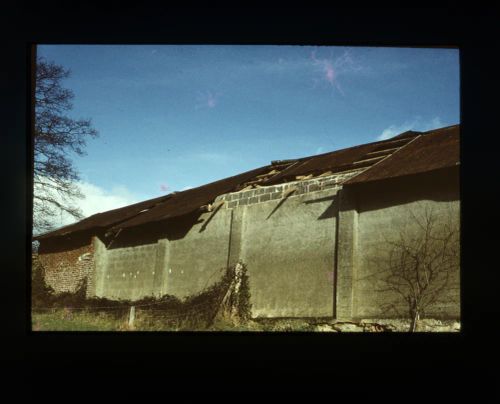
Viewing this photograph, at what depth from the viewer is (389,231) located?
8.87 metres

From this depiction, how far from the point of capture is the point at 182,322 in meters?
10.1

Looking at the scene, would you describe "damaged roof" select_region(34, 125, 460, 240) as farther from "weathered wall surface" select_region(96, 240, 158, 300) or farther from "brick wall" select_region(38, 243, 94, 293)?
"weathered wall surface" select_region(96, 240, 158, 300)

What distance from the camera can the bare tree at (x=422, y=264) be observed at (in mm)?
8156

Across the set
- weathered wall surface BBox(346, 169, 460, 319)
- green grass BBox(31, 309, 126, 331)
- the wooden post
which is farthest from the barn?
green grass BBox(31, 309, 126, 331)

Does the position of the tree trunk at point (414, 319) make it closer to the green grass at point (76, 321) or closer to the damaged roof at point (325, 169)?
the damaged roof at point (325, 169)

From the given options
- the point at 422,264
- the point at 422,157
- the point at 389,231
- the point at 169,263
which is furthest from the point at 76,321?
the point at 422,157

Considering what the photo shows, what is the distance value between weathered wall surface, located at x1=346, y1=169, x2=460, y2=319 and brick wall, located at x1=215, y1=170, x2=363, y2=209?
0.55 metres

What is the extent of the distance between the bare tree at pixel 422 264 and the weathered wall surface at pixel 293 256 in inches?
44.0

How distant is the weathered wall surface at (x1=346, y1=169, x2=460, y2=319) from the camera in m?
8.22

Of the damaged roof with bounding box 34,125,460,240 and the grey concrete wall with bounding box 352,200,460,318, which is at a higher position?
the damaged roof with bounding box 34,125,460,240

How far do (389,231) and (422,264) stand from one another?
75 cm

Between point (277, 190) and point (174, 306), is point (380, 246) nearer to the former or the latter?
point (277, 190)

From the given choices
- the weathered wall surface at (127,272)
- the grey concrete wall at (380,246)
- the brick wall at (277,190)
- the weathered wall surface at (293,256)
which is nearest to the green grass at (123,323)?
the weathered wall surface at (293,256)
